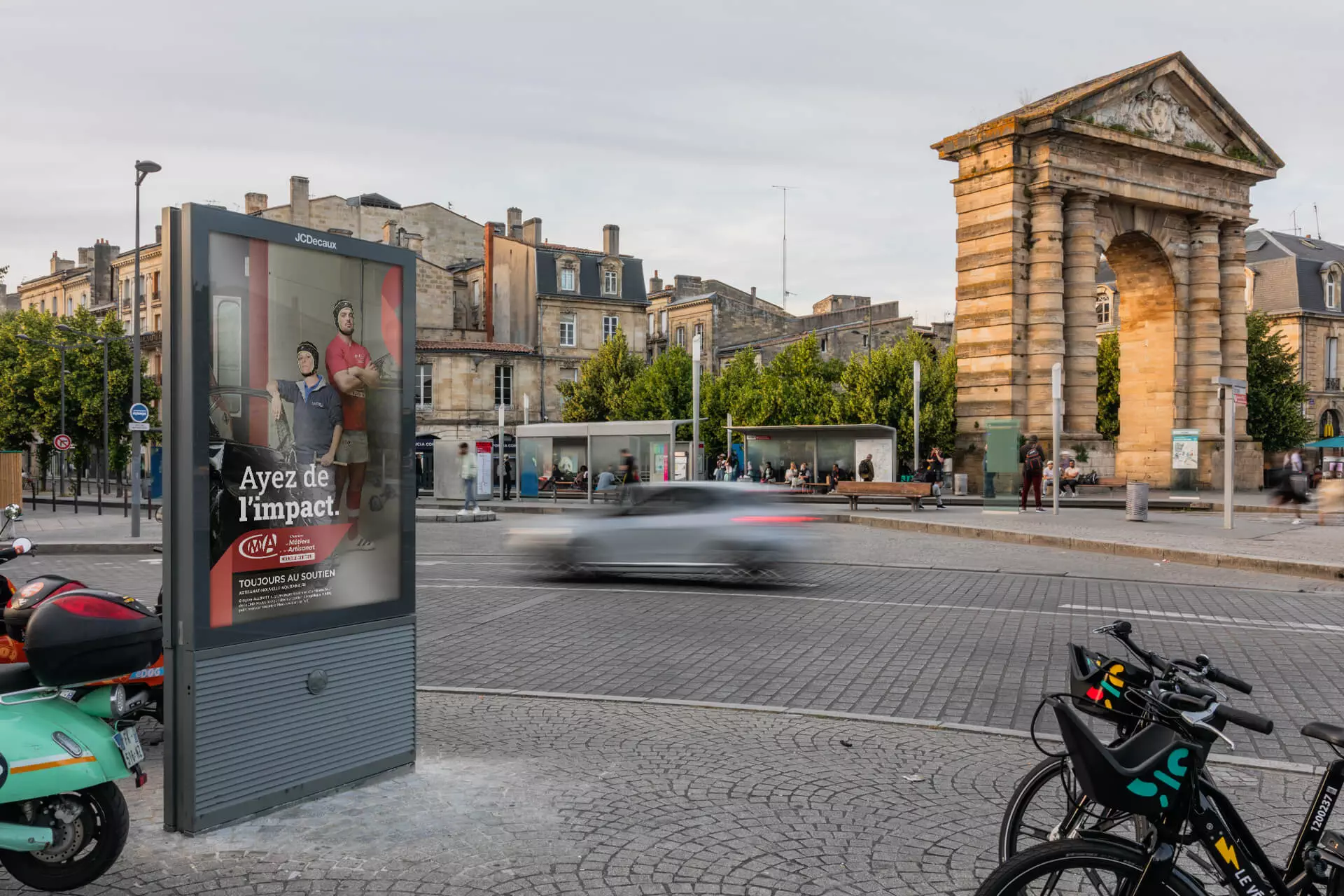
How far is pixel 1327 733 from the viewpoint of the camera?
8.80ft

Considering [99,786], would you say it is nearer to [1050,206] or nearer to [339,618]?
[339,618]

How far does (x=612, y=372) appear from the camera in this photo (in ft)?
209

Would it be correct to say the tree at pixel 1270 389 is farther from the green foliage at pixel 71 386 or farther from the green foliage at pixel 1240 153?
the green foliage at pixel 71 386

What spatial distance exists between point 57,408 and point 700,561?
51.0 meters

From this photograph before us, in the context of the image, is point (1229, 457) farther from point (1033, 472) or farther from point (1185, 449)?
point (1185, 449)

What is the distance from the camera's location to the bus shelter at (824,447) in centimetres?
3497

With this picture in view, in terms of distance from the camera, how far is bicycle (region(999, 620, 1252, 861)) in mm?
3041

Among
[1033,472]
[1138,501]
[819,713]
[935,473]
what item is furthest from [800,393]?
[819,713]

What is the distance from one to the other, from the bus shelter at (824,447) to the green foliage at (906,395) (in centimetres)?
1349

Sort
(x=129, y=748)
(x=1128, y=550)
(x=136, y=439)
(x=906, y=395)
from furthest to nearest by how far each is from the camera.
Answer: (x=906, y=395), (x=136, y=439), (x=1128, y=550), (x=129, y=748)

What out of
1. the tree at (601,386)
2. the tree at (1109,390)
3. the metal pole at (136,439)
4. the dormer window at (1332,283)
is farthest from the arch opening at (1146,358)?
the dormer window at (1332,283)

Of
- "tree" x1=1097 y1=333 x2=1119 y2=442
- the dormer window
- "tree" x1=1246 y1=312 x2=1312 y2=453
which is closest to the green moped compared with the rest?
"tree" x1=1097 y1=333 x2=1119 y2=442

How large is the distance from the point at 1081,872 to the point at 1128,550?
674 inches

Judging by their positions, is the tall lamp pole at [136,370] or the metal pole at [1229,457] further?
the tall lamp pole at [136,370]
